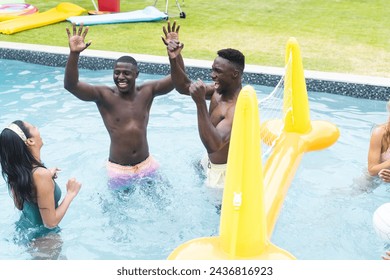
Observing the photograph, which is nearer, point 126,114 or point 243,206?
point 243,206

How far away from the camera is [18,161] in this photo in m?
3.39

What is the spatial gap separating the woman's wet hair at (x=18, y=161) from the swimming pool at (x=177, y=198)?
0.54 meters

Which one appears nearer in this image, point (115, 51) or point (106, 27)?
point (115, 51)

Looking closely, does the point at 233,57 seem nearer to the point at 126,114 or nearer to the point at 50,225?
the point at 126,114

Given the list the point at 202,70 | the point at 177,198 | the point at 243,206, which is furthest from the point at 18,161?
the point at 202,70

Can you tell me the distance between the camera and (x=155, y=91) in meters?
4.60

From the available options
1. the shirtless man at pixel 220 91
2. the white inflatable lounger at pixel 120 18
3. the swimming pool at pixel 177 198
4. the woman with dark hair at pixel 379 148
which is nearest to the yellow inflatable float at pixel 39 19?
the white inflatable lounger at pixel 120 18

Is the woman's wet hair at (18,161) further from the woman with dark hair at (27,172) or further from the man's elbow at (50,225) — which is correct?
the man's elbow at (50,225)

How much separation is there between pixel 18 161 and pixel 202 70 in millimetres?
4362

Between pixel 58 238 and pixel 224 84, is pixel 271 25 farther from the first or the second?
pixel 58 238

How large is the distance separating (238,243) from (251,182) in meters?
0.33

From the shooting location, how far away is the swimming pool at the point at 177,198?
4281 millimetres

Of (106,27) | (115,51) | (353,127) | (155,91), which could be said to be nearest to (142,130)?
(155,91)

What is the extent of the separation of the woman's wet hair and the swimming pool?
54 centimetres
